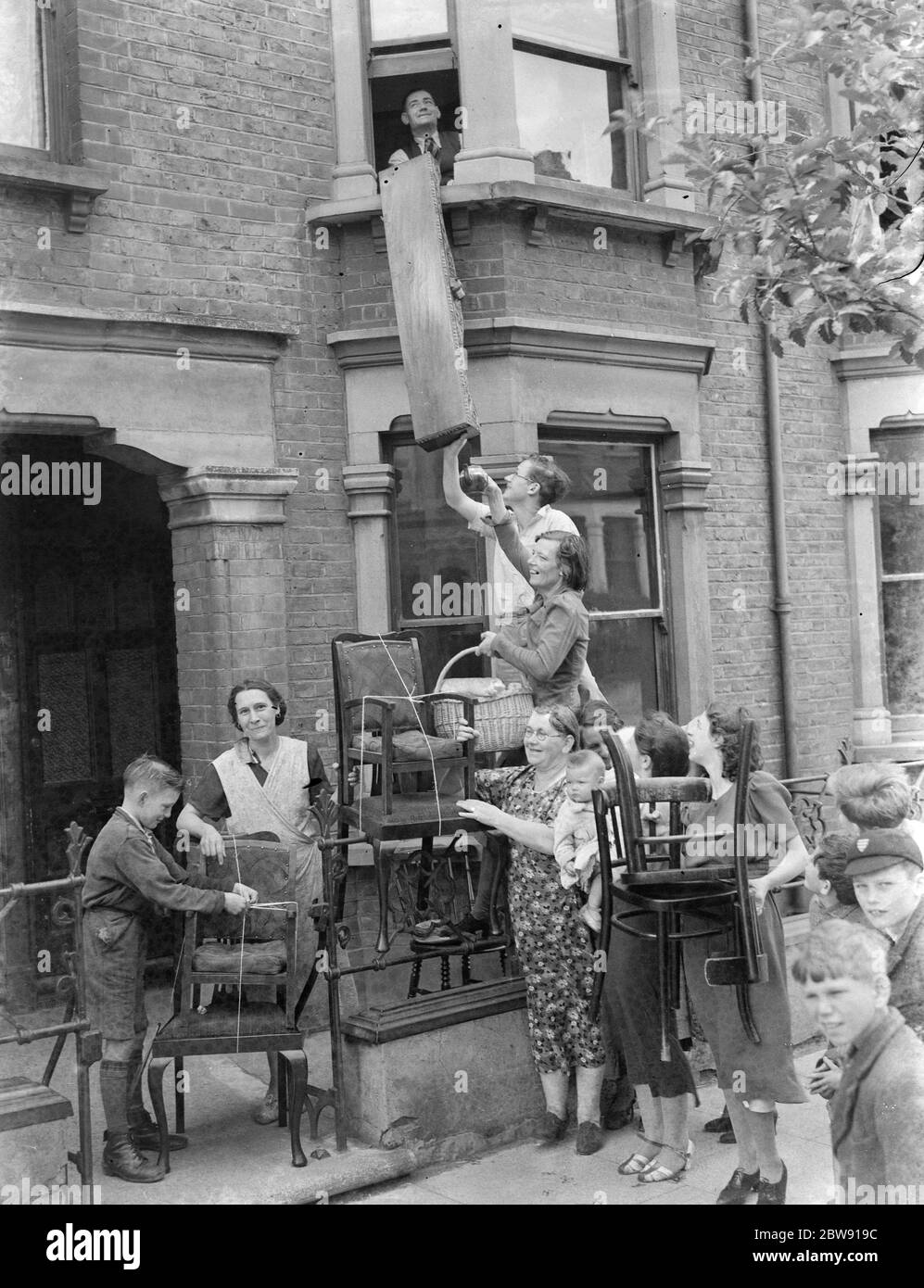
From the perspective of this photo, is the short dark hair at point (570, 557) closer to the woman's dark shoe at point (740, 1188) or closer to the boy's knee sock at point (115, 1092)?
the woman's dark shoe at point (740, 1188)

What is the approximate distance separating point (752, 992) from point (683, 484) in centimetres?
409

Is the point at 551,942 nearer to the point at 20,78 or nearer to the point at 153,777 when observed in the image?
the point at 153,777

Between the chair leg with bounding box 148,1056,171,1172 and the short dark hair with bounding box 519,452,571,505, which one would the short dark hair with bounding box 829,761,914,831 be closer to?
the short dark hair with bounding box 519,452,571,505

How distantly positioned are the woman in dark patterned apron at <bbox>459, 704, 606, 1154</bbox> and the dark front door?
10.4 ft

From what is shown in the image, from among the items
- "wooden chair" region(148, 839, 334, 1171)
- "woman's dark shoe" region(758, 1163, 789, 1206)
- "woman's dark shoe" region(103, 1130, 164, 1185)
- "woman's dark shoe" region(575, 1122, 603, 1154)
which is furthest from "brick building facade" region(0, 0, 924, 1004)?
"woman's dark shoe" region(758, 1163, 789, 1206)

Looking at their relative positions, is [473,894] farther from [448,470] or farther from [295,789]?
[448,470]

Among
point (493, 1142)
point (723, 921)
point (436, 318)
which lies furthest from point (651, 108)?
point (493, 1142)

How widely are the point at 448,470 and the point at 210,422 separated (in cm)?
150

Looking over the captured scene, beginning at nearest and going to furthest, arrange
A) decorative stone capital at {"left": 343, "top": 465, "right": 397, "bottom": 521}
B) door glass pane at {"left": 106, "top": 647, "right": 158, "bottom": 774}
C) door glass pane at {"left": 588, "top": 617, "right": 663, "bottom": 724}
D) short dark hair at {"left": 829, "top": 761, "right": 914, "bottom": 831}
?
short dark hair at {"left": 829, "top": 761, "right": 914, "bottom": 831} < decorative stone capital at {"left": 343, "top": 465, "right": 397, "bottom": 521} < door glass pane at {"left": 106, "top": 647, "right": 158, "bottom": 774} < door glass pane at {"left": 588, "top": 617, "right": 663, "bottom": 724}

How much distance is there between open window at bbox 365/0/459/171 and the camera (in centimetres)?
715

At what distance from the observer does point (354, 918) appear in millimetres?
6949

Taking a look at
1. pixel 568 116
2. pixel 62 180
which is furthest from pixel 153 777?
pixel 568 116

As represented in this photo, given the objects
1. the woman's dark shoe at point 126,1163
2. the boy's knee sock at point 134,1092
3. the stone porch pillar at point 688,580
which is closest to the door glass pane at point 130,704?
the boy's knee sock at point 134,1092
